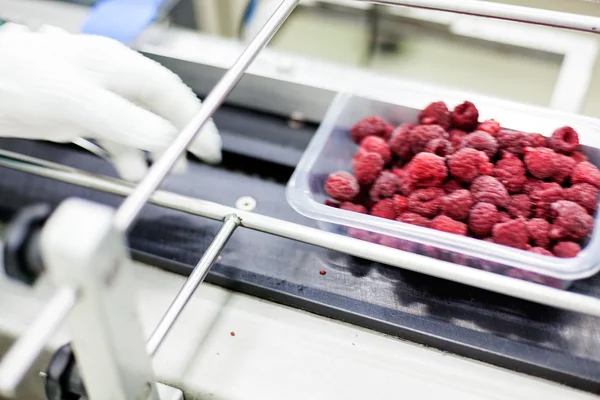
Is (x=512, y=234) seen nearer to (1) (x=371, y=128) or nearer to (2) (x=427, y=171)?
(2) (x=427, y=171)

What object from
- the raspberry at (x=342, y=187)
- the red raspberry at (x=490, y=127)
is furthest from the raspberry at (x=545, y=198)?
the raspberry at (x=342, y=187)

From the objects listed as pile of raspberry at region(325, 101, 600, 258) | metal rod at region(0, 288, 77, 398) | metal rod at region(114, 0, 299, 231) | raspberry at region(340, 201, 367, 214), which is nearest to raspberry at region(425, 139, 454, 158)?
pile of raspberry at region(325, 101, 600, 258)

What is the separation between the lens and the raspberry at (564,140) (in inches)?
26.7

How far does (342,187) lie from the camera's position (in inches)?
26.7

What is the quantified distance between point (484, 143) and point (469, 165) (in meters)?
0.04

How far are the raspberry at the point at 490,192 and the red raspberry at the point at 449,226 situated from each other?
0.04 metres

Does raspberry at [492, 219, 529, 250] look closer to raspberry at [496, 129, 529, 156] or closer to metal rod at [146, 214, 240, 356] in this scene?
raspberry at [496, 129, 529, 156]

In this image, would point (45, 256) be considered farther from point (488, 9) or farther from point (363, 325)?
point (488, 9)

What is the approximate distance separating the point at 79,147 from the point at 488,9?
0.56m

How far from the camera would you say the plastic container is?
0.57 m

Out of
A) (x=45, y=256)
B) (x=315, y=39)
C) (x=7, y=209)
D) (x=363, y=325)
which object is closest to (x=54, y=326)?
(x=45, y=256)

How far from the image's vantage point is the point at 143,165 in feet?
2.12

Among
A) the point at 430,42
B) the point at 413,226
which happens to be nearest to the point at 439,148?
the point at 413,226

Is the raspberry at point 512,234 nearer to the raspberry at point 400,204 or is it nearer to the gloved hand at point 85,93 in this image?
the raspberry at point 400,204
